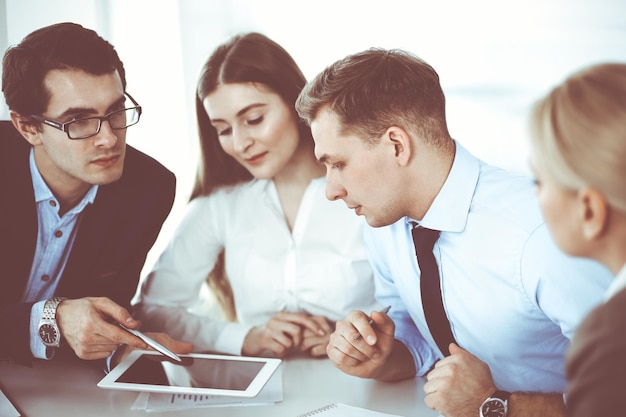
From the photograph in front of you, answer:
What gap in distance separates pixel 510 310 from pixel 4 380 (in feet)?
3.82

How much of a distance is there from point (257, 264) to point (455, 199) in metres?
0.70

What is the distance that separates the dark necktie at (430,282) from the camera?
4.58ft

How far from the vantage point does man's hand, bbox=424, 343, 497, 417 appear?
116 cm

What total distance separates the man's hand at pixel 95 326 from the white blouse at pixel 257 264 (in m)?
0.35

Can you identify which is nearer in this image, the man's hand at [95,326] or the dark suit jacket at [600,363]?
the dark suit jacket at [600,363]

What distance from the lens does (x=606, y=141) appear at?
0.72 meters

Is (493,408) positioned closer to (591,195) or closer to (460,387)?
(460,387)

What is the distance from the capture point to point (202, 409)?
134cm

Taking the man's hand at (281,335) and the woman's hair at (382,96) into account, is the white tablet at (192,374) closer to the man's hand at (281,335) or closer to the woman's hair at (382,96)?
the man's hand at (281,335)

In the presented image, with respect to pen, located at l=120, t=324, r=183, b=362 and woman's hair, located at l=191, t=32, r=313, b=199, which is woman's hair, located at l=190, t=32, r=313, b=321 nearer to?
woman's hair, located at l=191, t=32, r=313, b=199

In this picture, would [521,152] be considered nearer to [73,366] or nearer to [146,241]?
[146,241]

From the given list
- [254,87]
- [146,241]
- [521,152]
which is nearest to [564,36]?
[521,152]

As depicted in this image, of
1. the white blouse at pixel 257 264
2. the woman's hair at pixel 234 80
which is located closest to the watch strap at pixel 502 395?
the white blouse at pixel 257 264

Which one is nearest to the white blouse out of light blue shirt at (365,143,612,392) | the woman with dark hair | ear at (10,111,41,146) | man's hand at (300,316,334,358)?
the woman with dark hair
